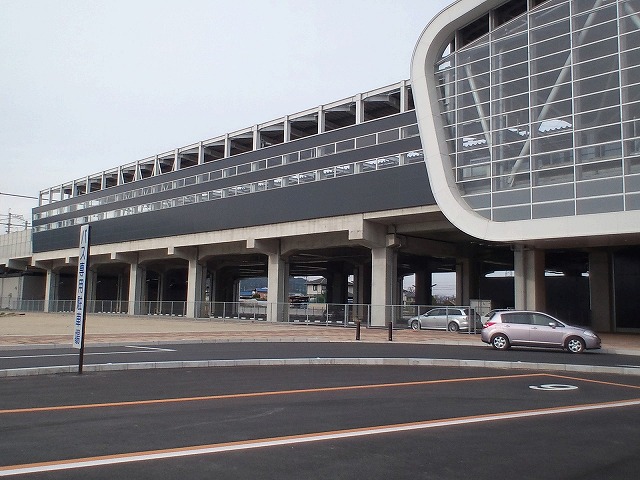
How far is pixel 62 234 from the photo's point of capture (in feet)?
218

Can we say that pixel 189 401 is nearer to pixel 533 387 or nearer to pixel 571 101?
pixel 533 387

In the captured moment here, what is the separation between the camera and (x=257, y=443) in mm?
6910

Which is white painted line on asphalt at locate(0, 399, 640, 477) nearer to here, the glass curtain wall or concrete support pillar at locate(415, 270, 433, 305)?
the glass curtain wall

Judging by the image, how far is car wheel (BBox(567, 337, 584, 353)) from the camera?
65.3 ft

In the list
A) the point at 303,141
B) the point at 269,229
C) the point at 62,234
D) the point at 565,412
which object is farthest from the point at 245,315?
the point at 565,412

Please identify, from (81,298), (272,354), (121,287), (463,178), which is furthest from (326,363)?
(121,287)

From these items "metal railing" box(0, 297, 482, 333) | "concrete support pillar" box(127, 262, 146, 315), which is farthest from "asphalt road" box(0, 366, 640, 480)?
"concrete support pillar" box(127, 262, 146, 315)

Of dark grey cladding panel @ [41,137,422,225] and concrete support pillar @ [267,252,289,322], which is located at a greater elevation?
dark grey cladding panel @ [41,137,422,225]

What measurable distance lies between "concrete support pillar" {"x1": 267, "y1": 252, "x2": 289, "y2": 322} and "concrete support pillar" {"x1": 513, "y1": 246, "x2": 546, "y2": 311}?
1727cm

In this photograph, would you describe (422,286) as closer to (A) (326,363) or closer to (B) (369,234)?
(B) (369,234)

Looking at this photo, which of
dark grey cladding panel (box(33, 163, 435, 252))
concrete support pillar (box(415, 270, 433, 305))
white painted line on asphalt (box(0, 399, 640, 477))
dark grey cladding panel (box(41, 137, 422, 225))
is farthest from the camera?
concrete support pillar (box(415, 270, 433, 305))

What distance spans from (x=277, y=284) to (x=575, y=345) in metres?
26.0

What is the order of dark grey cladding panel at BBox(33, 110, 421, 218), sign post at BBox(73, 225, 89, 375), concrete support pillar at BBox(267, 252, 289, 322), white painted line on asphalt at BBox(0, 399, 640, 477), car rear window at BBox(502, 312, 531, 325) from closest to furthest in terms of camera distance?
white painted line on asphalt at BBox(0, 399, 640, 477) → sign post at BBox(73, 225, 89, 375) → car rear window at BBox(502, 312, 531, 325) → dark grey cladding panel at BBox(33, 110, 421, 218) → concrete support pillar at BBox(267, 252, 289, 322)

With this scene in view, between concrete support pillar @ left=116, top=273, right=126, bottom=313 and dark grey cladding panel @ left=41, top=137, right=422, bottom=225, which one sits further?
concrete support pillar @ left=116, top=273, right=126, bottom=313
